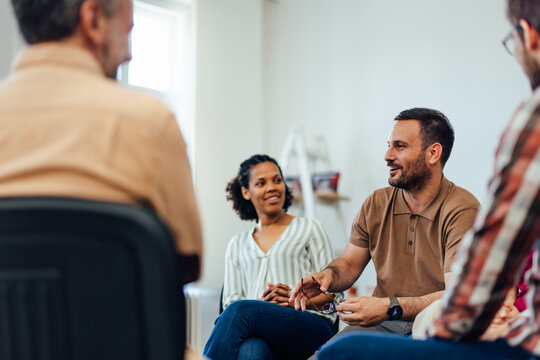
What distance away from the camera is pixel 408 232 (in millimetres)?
1958

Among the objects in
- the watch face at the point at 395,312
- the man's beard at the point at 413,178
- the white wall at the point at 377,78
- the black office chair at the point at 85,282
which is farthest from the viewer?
the white wall at the point at 377,78

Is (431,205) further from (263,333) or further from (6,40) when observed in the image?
(6,40)

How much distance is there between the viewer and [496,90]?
304 centimetres

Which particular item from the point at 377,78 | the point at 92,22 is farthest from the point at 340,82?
the point at 92,22

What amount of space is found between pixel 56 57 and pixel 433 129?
162 centimetres

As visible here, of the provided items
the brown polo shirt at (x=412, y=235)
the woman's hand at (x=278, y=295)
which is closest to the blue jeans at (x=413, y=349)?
the brown polo shirt at (x=412, y=235)

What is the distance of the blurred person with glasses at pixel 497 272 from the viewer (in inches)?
29.1

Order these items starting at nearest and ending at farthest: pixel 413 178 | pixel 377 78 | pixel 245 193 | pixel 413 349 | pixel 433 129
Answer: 1. pixel 413 349
2. pixel 413 178
3. pixel 433 129
4. pixel 245 193
5. pixel 377 78

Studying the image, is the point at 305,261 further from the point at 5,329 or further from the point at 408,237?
the point at 5,329

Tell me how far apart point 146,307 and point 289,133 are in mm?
3604

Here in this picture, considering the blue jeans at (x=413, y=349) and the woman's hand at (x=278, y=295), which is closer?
the blue jeans at (x=413, y=349)

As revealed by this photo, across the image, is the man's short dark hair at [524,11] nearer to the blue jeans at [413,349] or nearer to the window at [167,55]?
the blue jeans at [413,349]

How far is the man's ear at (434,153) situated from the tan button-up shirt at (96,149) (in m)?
1.48

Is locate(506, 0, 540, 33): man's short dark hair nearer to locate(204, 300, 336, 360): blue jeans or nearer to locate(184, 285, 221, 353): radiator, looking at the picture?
locate(204, 300, 336, 360): blue jeans
